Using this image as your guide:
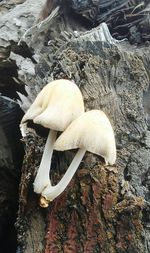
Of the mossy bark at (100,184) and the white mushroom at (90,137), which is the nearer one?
the white mushroom at (90,137)

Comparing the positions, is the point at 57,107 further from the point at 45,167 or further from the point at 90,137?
the point at 45,167

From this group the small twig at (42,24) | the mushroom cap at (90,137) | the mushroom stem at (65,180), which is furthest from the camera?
the small twig at (42,24)

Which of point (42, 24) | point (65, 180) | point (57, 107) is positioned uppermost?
point (57, 107)

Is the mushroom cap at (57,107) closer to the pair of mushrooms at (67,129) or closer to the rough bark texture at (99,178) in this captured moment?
the pair of mushrooms at (67,129)

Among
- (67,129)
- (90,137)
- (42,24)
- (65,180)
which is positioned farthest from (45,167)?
(42,24)

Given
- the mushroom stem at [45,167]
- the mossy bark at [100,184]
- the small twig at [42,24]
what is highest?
the small twig at [42,24]

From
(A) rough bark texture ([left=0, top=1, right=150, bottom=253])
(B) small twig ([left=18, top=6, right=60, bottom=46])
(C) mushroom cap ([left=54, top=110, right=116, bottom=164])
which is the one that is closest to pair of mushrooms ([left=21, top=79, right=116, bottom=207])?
(C) mushroom cap ([left=54, top=110, right=116, bottom=164])

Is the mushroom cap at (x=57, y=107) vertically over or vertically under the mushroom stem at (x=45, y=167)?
over

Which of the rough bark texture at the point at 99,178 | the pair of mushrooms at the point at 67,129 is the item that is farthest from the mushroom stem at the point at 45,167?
the rough bark texture at the point at 99,178
